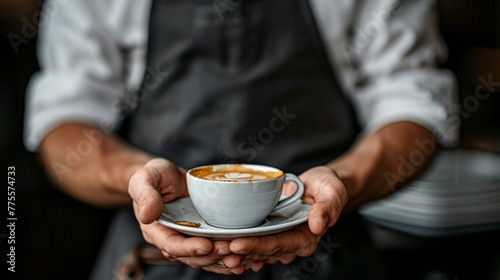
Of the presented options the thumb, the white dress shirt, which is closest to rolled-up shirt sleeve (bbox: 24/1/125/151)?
the white dress shirt

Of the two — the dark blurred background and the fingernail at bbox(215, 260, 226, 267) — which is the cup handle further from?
the dark blurred background

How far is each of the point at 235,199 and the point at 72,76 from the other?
0.22m

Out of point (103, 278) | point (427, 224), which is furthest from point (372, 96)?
point (103, 278)

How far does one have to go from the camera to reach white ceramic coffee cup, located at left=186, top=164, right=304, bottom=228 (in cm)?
33

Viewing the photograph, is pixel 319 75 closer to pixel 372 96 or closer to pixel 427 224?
pixel 372 96

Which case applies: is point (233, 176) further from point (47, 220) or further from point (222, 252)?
point (47, 220)

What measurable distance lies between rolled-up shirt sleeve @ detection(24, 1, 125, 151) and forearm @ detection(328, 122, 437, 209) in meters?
0.20

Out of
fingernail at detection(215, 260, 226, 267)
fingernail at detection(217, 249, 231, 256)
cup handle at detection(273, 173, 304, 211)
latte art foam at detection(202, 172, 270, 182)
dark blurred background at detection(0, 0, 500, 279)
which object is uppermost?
latte art foam at detection(202, 172, 270, 182)

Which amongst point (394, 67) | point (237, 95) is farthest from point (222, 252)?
point (394, 67)

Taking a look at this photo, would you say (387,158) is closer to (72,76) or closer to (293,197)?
(293,197)

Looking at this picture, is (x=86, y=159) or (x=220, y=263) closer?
(x=220, y=263)

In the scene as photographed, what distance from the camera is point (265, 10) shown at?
1.55 ft

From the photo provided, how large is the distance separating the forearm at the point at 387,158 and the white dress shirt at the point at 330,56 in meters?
0.01

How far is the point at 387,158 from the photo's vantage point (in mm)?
492
